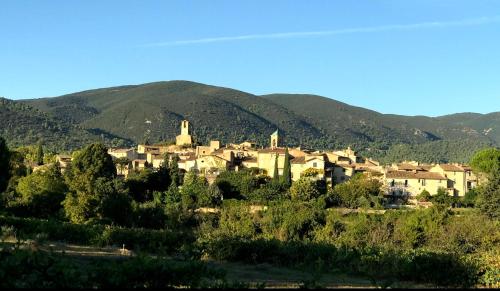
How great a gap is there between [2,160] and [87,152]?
625 cm

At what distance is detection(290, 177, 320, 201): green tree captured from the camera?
53.4 meters

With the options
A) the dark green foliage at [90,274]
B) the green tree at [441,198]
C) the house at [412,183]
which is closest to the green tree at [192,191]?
the house at [412,183]

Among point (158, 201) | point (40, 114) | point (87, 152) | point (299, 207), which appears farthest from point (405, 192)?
point (40, 114)

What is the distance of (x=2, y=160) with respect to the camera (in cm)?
4209

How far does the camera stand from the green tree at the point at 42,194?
4219 centimetres

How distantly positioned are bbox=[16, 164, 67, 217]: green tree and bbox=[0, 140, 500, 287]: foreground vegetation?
90 mm

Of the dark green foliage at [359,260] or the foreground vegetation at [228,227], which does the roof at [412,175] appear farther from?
the dark green foliage at [359,260]

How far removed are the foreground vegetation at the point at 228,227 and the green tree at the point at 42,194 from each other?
90 mm

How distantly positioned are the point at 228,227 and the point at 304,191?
14733 millimetres

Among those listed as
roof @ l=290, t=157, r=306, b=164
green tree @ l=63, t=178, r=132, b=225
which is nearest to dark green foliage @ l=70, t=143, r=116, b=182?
green tree @ l=63, t=178, r=132, b=225

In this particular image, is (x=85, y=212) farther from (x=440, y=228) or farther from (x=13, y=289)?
(x=13, y=289)

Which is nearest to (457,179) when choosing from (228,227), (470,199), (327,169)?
(470,199)

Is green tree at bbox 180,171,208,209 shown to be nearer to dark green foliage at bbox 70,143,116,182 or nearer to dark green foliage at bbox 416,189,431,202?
dark green foliage at bbox 70,143,116,182

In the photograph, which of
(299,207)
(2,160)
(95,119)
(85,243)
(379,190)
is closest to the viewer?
(85,243)
